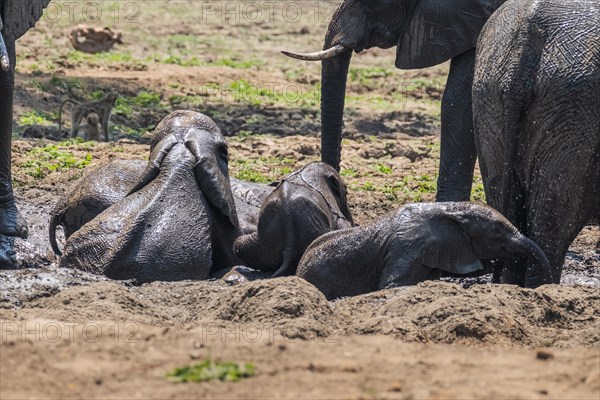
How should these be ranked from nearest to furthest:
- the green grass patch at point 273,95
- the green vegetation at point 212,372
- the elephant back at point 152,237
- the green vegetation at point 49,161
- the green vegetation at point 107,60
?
the green vegetation at point 212,372 → the elephant back at point 152,237 → the green vegetation at point 49,161 → the green grass patch at point 273,95 → the green vegetation at point 107,60

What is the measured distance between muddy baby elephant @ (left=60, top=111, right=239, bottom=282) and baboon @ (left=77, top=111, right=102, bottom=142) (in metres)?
4.02

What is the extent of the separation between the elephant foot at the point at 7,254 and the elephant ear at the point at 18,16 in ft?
4.40

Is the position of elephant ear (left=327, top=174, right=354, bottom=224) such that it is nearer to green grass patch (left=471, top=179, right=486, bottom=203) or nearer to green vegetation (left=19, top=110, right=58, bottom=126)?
green grass patch (left=471, top=179, right=486, bottom=203)

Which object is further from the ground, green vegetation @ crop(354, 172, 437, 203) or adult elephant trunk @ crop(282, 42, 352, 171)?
adult elephant trunk @ crop(282, 42, 352, 171)

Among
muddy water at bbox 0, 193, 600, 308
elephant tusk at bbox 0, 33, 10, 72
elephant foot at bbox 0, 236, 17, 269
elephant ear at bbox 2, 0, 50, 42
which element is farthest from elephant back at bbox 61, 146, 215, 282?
elephant ear at bbox 2, 0, 50, 42

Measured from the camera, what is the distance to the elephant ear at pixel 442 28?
10633 mm

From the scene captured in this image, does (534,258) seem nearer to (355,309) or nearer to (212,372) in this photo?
(355,309)

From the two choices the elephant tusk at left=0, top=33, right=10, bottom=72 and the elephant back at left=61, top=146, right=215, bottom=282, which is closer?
the elephant tusk at left=0, top=33, right=10, bottom=72

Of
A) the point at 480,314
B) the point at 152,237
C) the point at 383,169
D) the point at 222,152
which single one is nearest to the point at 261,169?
the point at 383,169

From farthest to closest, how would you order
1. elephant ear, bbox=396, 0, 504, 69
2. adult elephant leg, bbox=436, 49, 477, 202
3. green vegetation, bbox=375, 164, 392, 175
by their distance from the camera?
green vegetation, bbox=375, 164, 392, 175 → elephant ear, bbox=396, 0, 504, 69 → adult elephant leg, bbox=436, 49, 477, 202

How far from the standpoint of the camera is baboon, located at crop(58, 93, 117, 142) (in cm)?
1397

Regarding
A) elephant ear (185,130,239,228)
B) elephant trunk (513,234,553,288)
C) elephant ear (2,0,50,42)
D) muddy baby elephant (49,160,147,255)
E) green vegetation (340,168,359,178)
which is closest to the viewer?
elephant trunk (513,234,553,288)

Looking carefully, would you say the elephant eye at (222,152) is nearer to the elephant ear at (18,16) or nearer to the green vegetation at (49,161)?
the elephant ear at (18,16)

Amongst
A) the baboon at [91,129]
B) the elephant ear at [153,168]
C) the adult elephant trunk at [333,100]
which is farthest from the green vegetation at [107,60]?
the elephant ear at [153,168]
